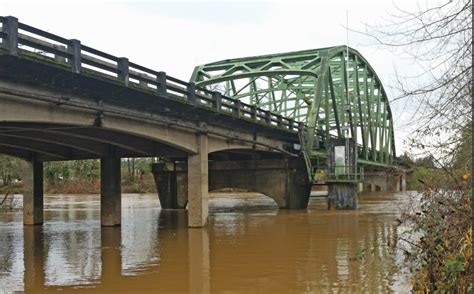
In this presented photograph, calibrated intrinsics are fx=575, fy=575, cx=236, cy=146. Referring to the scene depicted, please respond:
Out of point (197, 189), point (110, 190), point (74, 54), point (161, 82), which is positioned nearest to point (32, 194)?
point (110, 190)

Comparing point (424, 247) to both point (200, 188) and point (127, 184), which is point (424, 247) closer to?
point (200, 188)

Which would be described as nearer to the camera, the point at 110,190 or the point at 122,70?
the point at 122,70

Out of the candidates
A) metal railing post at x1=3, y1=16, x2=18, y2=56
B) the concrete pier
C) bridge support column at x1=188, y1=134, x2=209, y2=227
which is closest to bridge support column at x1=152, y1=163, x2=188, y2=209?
bridge support column at x1=188, y1=134, x2=209, y2=227

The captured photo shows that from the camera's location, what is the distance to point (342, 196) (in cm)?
3625

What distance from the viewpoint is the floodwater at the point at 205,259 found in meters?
12.0

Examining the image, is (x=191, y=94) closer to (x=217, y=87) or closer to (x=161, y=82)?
(x=161, y=82)

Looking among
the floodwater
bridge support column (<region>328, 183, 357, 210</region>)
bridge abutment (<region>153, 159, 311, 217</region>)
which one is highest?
bridge abutment (<region>153, 159, 311, 217</region>)

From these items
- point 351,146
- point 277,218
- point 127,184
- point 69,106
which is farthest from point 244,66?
point 127,184

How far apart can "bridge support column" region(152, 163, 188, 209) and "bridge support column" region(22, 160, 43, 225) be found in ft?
40.4

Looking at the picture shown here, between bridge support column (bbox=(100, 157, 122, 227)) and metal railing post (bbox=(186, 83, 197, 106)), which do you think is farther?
bridge support column (bbox=(100, 157, 122, 227))

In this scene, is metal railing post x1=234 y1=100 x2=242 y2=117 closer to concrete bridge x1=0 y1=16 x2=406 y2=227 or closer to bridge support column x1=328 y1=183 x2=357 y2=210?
concrete bridge x1=0 y1=16 x2=406 y2=227

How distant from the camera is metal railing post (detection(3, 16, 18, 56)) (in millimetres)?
14531

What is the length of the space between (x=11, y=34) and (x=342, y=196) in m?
25.7

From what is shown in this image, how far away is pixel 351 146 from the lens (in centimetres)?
3747
